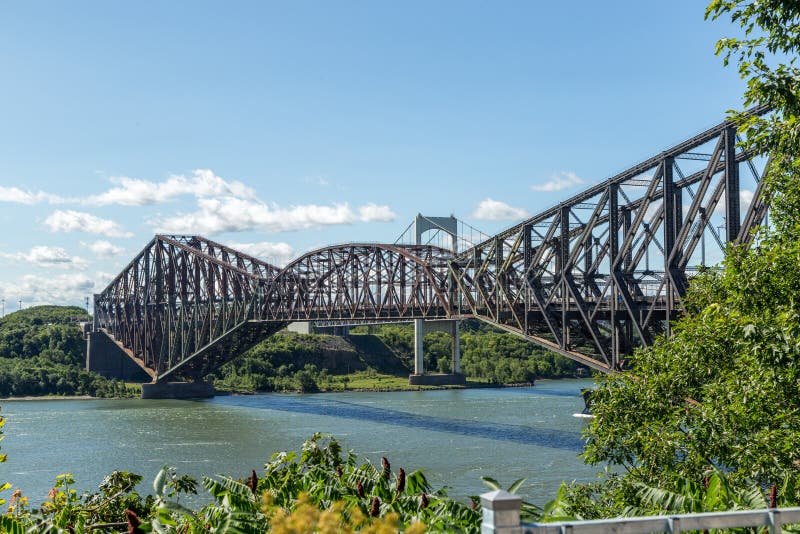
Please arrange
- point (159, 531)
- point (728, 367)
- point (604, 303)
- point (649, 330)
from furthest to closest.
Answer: point (604, 303)
point (649, 330)
point (728, 367)
point (159, 531)

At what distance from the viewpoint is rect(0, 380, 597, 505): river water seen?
45.7 m

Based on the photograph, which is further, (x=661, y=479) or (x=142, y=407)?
(x=142, y=407)

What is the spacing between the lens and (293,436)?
6244 centimetres

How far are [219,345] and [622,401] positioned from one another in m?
80.5

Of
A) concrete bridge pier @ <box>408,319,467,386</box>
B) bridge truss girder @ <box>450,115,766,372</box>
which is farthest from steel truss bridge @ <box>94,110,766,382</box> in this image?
concrete bridge pier @ <box>408,319,467,386</box>

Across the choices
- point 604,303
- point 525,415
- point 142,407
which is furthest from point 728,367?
point 142,407

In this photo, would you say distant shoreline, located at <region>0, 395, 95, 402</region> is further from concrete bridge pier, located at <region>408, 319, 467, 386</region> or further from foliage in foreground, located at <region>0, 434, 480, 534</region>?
foliage in foreground, located at <region>0, 434, 480, 534</region>

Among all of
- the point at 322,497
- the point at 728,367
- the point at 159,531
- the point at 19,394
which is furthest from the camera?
the point at 19,394

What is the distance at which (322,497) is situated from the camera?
12.1m

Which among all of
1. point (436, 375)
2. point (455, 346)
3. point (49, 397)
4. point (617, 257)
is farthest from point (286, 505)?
point (455, 346)

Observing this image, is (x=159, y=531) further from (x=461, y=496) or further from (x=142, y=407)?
(x=142, y=407)

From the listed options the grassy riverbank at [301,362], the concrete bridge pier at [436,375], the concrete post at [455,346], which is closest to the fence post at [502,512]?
the grassy riverbank at [301,362]

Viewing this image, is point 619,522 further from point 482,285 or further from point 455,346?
point 455,346

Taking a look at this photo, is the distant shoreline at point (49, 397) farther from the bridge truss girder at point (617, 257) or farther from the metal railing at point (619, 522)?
the metal railing at point (619, 522)
